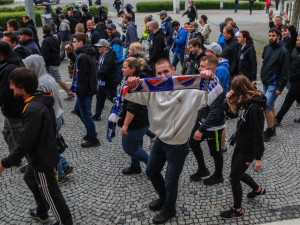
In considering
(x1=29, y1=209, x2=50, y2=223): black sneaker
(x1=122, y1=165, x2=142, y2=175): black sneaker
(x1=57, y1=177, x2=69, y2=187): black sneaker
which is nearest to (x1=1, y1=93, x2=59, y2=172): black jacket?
(x1=29, y1=209, x2=50, y2=223): black sneaker

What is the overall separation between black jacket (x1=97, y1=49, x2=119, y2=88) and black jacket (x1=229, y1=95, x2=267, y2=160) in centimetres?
320

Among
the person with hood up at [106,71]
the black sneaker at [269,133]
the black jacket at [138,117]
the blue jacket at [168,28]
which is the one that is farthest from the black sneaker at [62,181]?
the blue jacket at [168,28]

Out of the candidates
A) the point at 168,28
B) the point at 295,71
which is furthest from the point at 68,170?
the point at 168,28

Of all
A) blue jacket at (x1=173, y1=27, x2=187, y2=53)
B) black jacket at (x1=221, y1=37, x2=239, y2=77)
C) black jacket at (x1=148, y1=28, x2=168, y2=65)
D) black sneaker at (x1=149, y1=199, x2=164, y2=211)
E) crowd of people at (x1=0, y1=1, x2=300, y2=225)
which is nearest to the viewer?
crowd of people at (x1=0, y1=1, x2=300, y2=225)

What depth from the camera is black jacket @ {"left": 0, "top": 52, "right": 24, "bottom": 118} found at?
13.9 ft

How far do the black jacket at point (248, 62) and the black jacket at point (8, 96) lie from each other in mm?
3898

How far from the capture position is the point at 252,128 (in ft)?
11.9

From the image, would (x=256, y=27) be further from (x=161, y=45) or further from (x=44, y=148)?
(x=44, y=148)

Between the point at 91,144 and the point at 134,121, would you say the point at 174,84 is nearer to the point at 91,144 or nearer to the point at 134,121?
the point at 134,121

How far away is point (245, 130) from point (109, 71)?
3.36 m

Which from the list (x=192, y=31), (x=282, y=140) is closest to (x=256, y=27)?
(x=192, y=31)

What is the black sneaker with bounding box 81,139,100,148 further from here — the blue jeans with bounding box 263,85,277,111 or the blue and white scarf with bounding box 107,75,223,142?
the blue jeans with bounding box 263,85,277,111

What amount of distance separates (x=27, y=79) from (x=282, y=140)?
4430 millimetres

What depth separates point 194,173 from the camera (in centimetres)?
488
